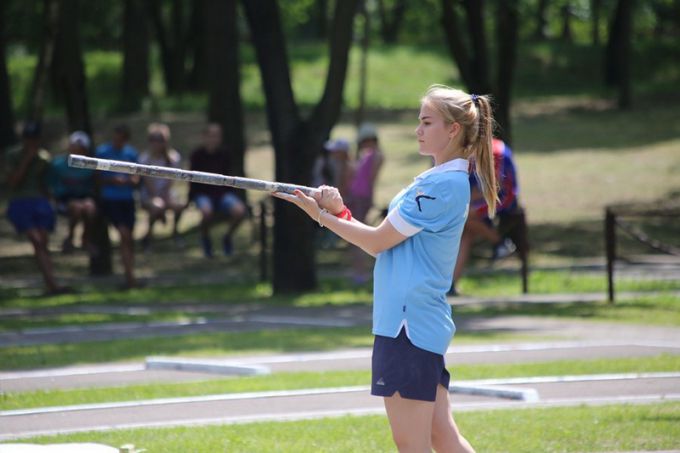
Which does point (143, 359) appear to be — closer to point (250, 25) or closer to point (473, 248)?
point (250, 25)

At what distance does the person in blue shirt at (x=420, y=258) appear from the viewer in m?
5.07

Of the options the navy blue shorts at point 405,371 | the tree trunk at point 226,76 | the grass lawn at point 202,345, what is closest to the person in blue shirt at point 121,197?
Result: the grass lawn at point 202,345

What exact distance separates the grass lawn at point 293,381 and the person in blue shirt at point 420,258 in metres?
4.02

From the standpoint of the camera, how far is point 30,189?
14.9 meters

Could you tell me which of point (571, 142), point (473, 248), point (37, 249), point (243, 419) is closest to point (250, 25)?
point (37, 249)

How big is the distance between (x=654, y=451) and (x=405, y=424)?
2264mm

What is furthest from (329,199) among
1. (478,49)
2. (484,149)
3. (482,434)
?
(478,49)

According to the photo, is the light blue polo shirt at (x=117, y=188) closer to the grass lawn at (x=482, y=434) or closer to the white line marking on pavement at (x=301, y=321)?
the white line marking on pavement at (x=301, y=321)

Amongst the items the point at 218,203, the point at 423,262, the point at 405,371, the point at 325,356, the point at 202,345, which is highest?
the point at 423,262

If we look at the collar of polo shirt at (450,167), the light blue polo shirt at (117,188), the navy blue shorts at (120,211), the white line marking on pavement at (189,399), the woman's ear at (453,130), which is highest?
the woman's ear at (453,130)

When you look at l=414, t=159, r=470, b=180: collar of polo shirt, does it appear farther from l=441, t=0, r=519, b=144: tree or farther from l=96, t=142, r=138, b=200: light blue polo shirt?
l=441, t=0, r=519, b=144: tree

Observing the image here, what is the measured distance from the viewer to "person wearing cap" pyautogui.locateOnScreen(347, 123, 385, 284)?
16.5 metres

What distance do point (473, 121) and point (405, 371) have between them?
111 cm

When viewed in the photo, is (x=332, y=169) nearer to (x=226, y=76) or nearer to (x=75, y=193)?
(x=75, y=193)
